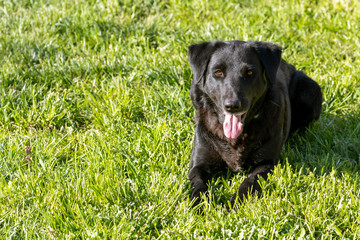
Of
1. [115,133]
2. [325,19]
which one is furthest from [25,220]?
[325,19]

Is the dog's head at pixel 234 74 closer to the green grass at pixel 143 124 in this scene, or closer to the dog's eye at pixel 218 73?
the dog's eye at pixel 218 73

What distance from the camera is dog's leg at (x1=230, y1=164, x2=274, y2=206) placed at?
3191mm

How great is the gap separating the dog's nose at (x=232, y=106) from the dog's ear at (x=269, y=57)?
37 centimetres

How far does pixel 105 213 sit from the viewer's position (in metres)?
2.91

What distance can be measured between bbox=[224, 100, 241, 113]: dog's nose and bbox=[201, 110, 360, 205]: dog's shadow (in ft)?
1.80

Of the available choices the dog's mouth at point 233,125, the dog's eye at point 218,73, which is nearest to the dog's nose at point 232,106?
the dog's mouth at point 233,125

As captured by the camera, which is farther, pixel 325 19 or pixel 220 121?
pixel 325 19

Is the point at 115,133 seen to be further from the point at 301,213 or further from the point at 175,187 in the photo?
the point at 301,213

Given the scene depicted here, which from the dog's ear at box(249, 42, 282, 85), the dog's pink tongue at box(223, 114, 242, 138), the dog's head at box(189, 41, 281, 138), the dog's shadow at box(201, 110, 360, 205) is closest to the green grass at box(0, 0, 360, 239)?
the dog's shadow at box(201, 110, 360, 205)

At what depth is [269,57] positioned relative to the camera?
134 inches

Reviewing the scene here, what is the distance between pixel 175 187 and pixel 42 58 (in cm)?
261

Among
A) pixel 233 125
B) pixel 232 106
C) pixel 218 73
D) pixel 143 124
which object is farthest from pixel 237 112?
pixel 143 124

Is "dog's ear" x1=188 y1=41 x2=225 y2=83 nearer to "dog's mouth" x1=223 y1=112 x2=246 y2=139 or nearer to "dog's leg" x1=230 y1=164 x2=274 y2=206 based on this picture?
"dog's mouth" x1=223 y1=112 x2=246 y2=139

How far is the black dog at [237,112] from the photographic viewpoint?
329 cm
